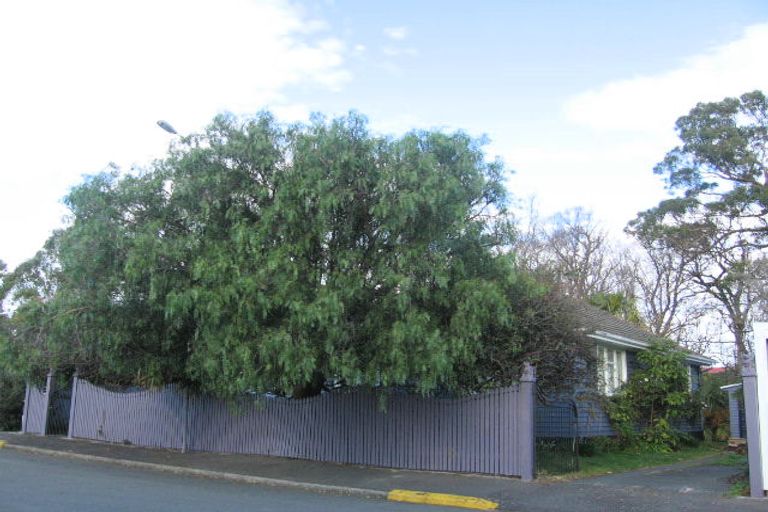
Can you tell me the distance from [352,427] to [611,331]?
905 cm

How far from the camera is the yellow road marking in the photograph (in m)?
11.2

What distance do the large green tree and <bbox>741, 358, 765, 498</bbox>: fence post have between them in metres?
3.89

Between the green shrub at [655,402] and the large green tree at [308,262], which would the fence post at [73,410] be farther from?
the green shrub at [655,402]

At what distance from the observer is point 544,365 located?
48.0 feet

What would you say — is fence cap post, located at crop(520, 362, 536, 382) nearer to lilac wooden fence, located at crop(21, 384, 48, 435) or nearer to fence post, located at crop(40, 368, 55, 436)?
fence post, located at crop(40, 368, 55, 436)

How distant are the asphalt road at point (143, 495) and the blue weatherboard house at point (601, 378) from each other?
6.67 m

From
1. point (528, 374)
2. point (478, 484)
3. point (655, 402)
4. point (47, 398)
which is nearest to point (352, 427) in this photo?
point (478, 484)

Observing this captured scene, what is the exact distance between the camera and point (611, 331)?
20562 mm

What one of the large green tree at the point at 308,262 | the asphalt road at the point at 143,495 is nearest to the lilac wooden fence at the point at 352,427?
the large green tree at the point at 308,262

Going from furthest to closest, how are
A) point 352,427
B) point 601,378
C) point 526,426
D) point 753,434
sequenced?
point 601,378
point 352,427
point 526,426
point 753,434

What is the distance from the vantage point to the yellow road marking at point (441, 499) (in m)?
11.2

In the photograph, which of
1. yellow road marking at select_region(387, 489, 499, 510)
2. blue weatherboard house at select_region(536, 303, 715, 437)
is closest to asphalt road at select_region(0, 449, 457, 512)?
yellow road marking at select_region(387, 489, 499, 510)

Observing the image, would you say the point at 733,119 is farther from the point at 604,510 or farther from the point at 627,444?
the point at 604,510

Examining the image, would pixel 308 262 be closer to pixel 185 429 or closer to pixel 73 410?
pixel 185 429
